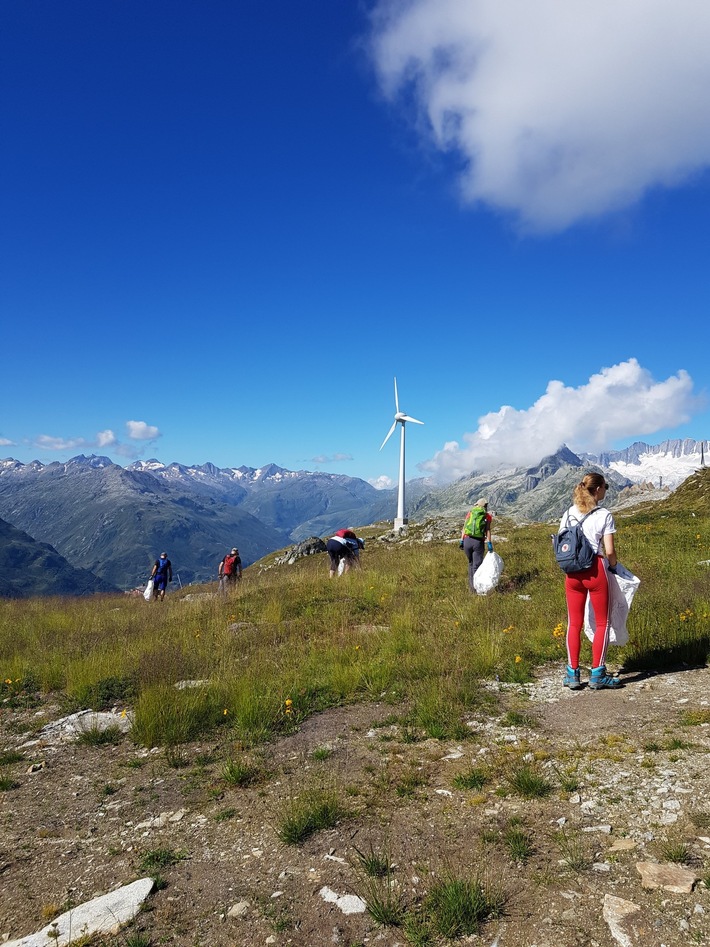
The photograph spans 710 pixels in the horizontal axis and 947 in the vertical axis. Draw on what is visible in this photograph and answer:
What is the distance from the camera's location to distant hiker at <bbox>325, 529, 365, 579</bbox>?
A: 18609mm

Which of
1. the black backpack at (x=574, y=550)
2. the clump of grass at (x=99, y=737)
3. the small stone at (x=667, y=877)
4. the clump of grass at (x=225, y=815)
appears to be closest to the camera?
the small stone at (x=667, y=877)

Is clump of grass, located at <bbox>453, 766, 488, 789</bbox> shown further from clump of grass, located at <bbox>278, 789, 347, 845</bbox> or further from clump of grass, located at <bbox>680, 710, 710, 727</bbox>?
clump of grass, located at <bbox>680, 710, 710, 727</bbox>

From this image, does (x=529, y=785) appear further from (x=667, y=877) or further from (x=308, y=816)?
(x=308, y=816)

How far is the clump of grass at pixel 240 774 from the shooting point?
5472mm

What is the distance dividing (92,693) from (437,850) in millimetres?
6537

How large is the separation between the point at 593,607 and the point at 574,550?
34.6 inches

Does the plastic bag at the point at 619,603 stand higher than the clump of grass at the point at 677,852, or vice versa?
the plastic bag at the point at 619,603

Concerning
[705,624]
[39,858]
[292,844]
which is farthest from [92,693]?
[705,624]

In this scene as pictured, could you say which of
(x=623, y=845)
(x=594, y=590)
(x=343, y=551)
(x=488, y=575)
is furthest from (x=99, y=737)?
(x=343, y=551)

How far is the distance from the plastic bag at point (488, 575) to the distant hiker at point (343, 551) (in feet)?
20.4

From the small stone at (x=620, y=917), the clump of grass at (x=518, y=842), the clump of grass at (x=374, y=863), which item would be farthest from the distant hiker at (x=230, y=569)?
the small stone at (x=620, y=917)

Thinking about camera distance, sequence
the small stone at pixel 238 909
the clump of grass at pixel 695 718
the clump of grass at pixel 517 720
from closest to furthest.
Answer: the small stone at pixel 238 909 → the clump of grass at pixel 695 718 → the clump of grass at pixel 517 720

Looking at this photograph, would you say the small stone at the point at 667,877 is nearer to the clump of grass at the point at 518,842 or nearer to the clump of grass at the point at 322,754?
the clump of grass at the point at 518,842

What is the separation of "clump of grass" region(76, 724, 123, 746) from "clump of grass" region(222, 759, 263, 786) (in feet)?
7.29
